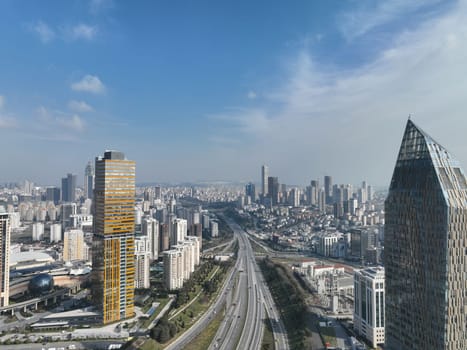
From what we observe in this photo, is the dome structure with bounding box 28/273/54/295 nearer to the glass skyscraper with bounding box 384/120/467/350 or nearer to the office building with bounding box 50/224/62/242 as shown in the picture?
the glass skyscraper with bounding box 384/120/467/350

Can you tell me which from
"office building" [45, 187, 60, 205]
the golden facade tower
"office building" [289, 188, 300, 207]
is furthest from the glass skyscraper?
"office building" [45, 187, 60, 205]

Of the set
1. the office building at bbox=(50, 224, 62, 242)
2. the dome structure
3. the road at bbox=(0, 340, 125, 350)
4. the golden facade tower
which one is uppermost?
the golden facade tower

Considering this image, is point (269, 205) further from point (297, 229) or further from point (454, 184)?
point (454, 184)

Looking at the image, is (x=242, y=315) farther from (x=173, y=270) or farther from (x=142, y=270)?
(x=142, y=270)

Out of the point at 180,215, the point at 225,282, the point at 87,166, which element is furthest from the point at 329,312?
the point at 87,166

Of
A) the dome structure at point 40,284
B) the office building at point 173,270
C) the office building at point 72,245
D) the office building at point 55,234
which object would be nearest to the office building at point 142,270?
the office building at point 173,270

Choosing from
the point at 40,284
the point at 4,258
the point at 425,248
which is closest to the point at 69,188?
the point at 40,284

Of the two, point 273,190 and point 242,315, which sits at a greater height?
point 273,190
